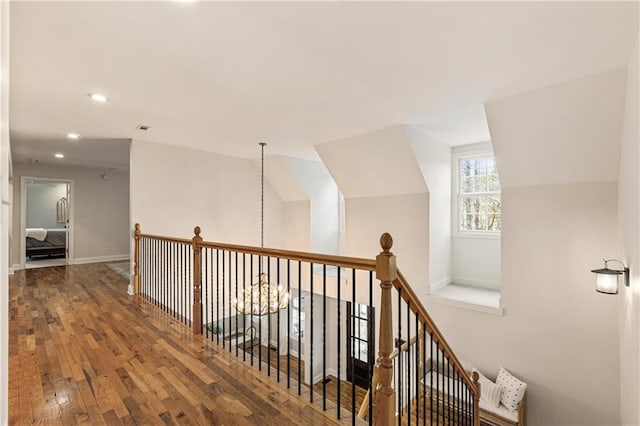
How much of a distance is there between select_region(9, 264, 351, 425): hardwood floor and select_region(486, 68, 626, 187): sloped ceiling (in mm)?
3353

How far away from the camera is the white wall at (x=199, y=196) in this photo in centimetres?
497

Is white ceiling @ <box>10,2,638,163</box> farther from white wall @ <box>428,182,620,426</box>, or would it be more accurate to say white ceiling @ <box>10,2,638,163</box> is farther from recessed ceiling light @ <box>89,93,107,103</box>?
white wall @ <box>428,182,620,426</box>

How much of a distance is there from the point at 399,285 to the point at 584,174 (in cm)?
328

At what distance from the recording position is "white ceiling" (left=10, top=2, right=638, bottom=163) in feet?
6.19

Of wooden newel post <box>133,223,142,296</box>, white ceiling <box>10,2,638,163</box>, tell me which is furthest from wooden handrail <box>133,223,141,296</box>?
white ceiling <box>10,2,638,163</box>

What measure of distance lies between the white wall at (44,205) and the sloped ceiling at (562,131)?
1250 centimetres

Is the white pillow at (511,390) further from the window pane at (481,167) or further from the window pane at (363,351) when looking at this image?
the window pane at (363,351)

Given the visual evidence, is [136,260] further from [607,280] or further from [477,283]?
[607,280]

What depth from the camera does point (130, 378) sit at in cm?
224

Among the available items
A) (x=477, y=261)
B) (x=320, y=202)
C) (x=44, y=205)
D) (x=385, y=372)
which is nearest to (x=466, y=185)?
(x=477, y=261)

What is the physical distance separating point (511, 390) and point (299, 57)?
453cm

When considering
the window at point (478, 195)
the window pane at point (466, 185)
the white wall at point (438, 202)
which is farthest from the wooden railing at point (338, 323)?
the window pane at point (466, 185)

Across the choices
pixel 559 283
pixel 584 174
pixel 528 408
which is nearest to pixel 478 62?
pixel 584 174

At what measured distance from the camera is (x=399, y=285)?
1.72 meters
